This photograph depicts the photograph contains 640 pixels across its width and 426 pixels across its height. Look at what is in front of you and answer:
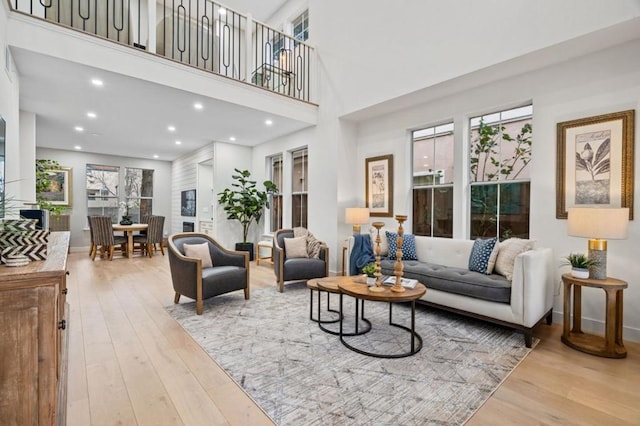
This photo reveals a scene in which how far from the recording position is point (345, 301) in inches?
158

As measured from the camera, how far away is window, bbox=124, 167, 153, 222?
→ 9.25 meters

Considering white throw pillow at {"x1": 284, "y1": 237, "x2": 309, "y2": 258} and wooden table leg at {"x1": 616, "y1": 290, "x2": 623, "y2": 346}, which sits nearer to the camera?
wooden table leg at {"x1": 616, "y1": 290, "x2": 623, "y2": 346}

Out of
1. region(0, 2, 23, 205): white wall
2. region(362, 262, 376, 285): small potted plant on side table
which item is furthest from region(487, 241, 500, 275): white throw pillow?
region(0, 2, 23, 205): white wall

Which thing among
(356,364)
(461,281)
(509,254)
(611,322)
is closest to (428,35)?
(509,254)

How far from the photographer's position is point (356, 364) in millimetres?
2373

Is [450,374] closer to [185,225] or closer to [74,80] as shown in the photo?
[74,80]

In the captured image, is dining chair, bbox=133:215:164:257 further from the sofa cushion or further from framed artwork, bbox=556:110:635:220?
framed artwork, bbox=556:110:635:220

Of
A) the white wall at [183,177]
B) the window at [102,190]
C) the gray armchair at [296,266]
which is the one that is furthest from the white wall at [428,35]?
the window at [102,190]

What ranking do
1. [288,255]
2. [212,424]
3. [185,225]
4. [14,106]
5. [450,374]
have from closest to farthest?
[212,424] < [450,374] < [14,106] < [288,255] < [185,225]

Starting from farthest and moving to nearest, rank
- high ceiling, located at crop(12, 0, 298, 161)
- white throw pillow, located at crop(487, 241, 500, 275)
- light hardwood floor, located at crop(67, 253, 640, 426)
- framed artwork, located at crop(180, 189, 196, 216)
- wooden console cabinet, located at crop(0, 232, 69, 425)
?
framed artwork, located at crop(180, 189, 196, 216) → high ceiling, located at crop(12, 0, 298, 161) → white throw pillow, located at crop(487, 241, 500, 275) → light hardwood floor, located at crop(67, 253, 640, 426) → wooden console cabinet, located at crop(0, 232, 69, 425)

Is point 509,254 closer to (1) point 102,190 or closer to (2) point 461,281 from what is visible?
(2) point 461,281

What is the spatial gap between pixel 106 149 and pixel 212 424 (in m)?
8.60

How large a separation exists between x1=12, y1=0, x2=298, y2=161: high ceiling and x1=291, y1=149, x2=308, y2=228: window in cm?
61

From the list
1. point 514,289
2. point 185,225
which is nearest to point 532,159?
point 514,289
